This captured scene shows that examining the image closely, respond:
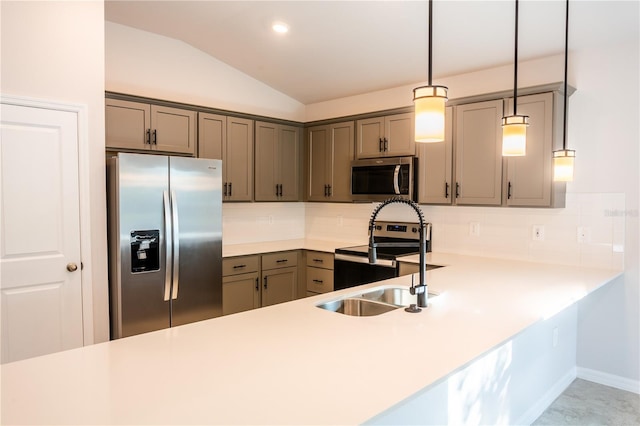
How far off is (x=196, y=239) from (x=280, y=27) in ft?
6.07

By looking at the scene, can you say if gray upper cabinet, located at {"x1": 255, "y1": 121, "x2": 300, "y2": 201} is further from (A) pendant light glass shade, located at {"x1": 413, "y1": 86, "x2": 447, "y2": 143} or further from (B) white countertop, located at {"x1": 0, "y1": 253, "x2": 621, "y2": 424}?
(A) pendant light glass shade, located at {"x1": 413, "y1": 86, "x2": 447, "y2": 143}

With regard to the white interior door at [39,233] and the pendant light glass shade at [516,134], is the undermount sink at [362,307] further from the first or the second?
the white interior door at [39,233]

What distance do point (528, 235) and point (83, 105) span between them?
11.2 ft

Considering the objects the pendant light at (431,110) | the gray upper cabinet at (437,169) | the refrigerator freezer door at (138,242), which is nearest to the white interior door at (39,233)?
the refrigerator freezer door at (138,242)

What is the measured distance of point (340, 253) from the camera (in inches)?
156

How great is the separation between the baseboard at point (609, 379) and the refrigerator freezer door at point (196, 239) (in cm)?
288

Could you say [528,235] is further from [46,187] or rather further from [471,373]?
[46,187]

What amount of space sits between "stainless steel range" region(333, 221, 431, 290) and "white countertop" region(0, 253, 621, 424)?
1597 millimetres

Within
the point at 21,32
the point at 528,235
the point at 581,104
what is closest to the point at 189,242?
the point at 21,32

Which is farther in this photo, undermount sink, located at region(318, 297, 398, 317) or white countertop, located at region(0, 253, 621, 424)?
undermount sink, located at region(318, 297, 398, 317)

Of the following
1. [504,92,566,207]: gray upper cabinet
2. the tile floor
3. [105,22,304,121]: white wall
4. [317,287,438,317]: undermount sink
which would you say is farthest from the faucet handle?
[105,22,304,121]: white wall

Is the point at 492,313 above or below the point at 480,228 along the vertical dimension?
below

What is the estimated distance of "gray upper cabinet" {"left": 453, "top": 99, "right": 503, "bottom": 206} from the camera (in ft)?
11.1

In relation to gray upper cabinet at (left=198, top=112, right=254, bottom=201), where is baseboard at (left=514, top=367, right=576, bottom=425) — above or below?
below
